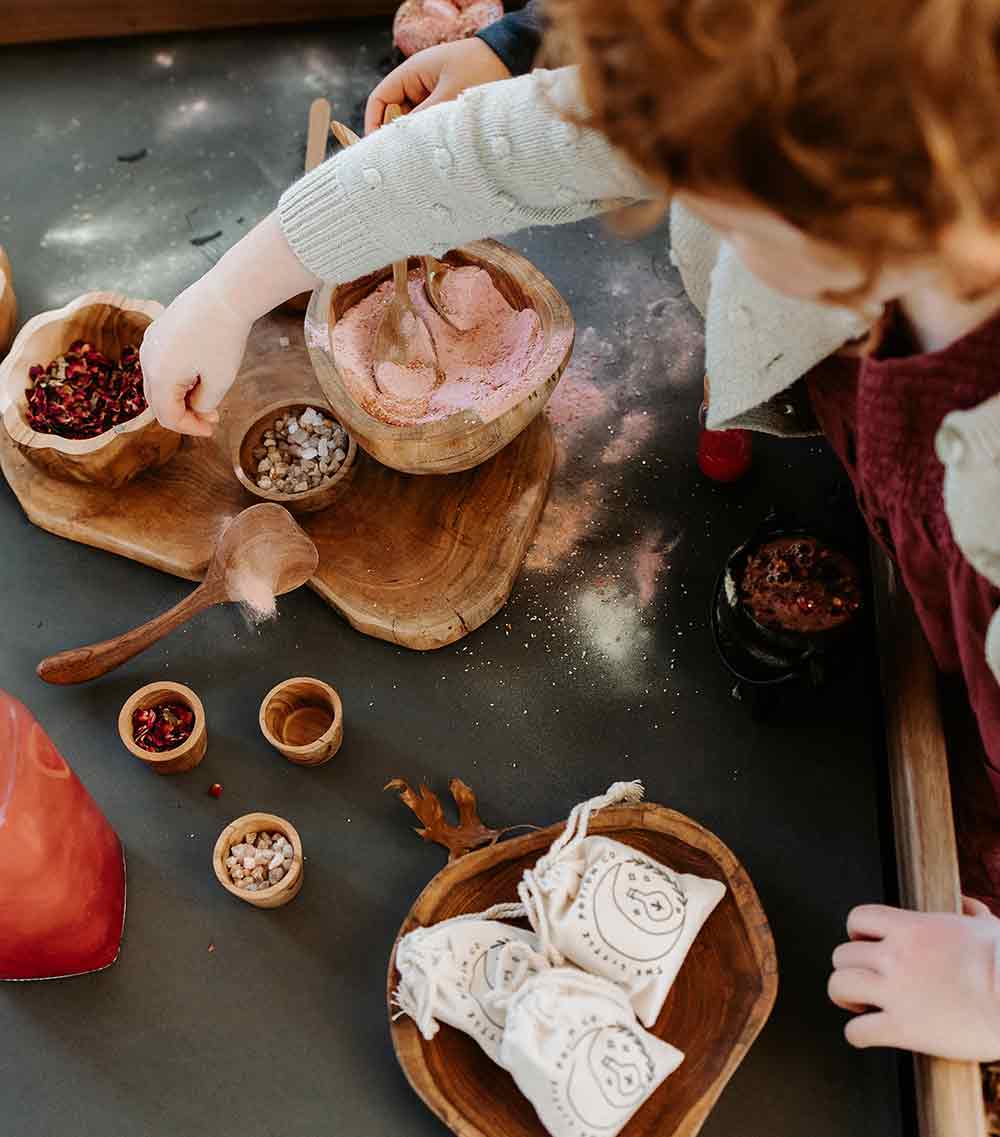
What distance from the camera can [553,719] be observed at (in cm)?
103

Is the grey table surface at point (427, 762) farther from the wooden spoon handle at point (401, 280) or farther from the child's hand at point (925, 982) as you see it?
the wooden spoon handle at point (401, 280)

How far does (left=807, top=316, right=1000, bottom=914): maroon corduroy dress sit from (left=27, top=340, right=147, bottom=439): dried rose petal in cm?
72

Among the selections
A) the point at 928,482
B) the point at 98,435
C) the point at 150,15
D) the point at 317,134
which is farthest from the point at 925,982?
the point at 150,15

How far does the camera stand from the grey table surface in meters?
0.89

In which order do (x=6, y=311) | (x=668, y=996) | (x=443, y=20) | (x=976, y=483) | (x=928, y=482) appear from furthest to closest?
(x=443, y=20), (x=6, y=311), (x=668, y=996), (x=928, y=482), (x=976, y=483)

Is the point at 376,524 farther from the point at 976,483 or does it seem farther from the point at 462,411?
the point at 976,483

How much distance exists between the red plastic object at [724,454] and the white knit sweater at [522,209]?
0.56 feet

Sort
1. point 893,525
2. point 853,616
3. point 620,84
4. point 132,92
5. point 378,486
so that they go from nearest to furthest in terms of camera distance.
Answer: point 620,84, point 893,525, point 853,616, point 378,486, point 132,92

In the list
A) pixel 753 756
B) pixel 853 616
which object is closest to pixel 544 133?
pixel 853 616

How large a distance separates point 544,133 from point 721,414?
27 centimetres

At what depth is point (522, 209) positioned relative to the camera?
2.94 ft

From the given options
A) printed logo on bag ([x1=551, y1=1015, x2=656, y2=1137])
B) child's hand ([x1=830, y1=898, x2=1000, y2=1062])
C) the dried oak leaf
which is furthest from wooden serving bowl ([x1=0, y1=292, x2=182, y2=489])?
child's hand ([x1=830, y1=898, x2=1000, y2=1062])

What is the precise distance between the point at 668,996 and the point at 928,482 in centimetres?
46

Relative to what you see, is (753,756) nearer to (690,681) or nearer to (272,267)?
(690,681)
